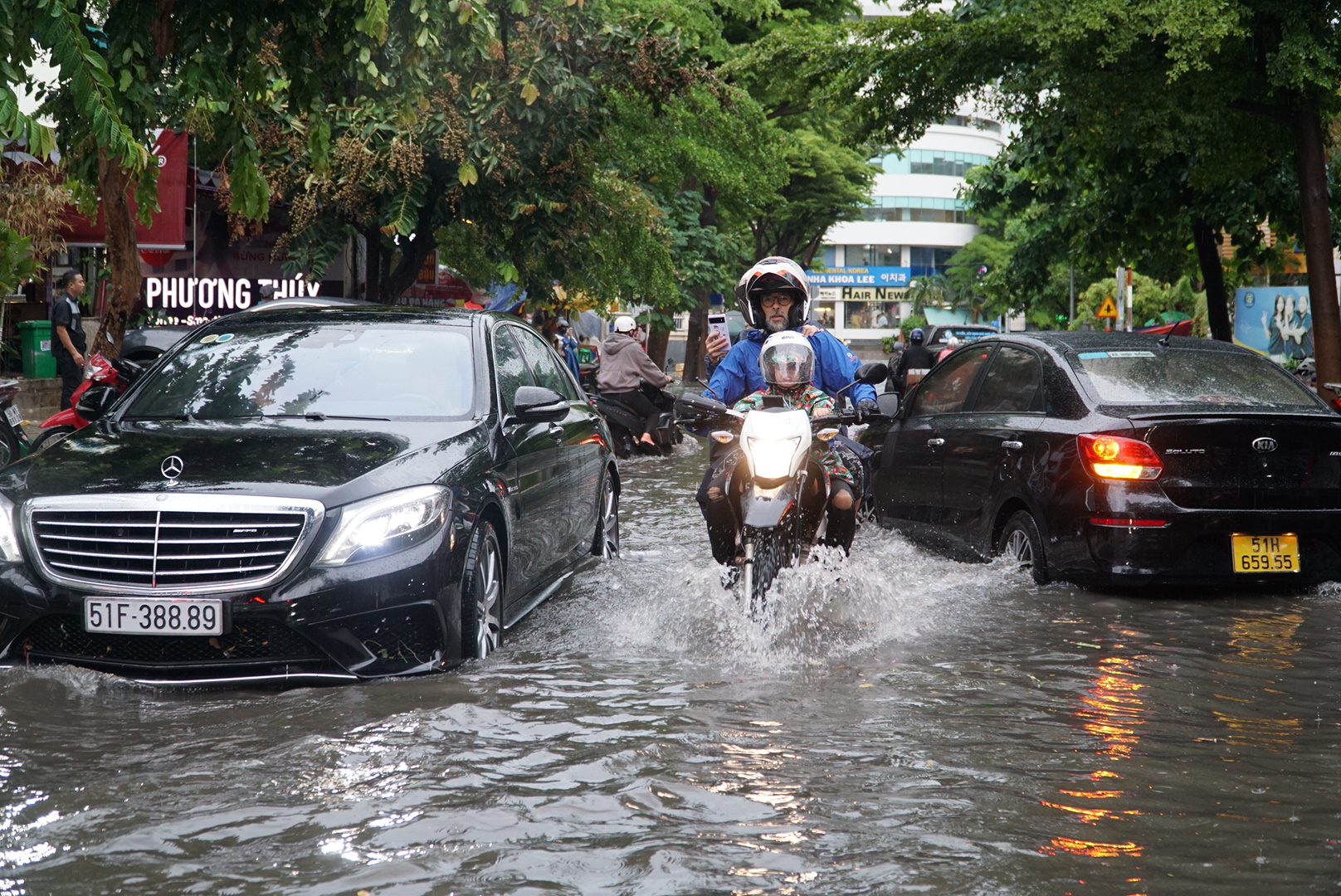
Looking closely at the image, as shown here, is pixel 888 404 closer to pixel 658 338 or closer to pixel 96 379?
pixel 96 379

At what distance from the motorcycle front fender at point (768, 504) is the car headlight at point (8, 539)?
9.36ft

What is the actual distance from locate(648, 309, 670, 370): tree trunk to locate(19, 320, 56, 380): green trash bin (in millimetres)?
12806

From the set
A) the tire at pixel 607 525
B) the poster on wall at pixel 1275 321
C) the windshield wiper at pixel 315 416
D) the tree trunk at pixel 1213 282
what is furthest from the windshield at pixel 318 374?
the poster on wall at pixel 1275 321

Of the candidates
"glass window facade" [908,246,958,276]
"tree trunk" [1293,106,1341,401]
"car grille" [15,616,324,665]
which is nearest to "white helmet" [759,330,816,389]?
"car grille" [15,616,324,665]

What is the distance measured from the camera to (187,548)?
566cm

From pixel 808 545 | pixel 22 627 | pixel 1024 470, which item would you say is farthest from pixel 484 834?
pixel 1024 470

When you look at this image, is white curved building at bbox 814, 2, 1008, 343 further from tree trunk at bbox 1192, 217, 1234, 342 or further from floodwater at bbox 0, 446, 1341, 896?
floodwater at bbox 0, 446, 1341, 896

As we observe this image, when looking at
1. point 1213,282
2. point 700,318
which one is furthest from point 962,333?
point 700,318

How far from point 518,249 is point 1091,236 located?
937 centimetres

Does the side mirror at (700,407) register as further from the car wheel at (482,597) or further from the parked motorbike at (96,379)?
the parked motorbike at (96,379)

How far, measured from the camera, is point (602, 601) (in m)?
8.16

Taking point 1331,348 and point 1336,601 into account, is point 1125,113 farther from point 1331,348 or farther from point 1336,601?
point 1336,601

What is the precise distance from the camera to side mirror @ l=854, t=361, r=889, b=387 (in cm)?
697

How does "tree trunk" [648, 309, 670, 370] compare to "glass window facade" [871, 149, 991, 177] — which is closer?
"tree trunk" [648, 309, 670, 370]
